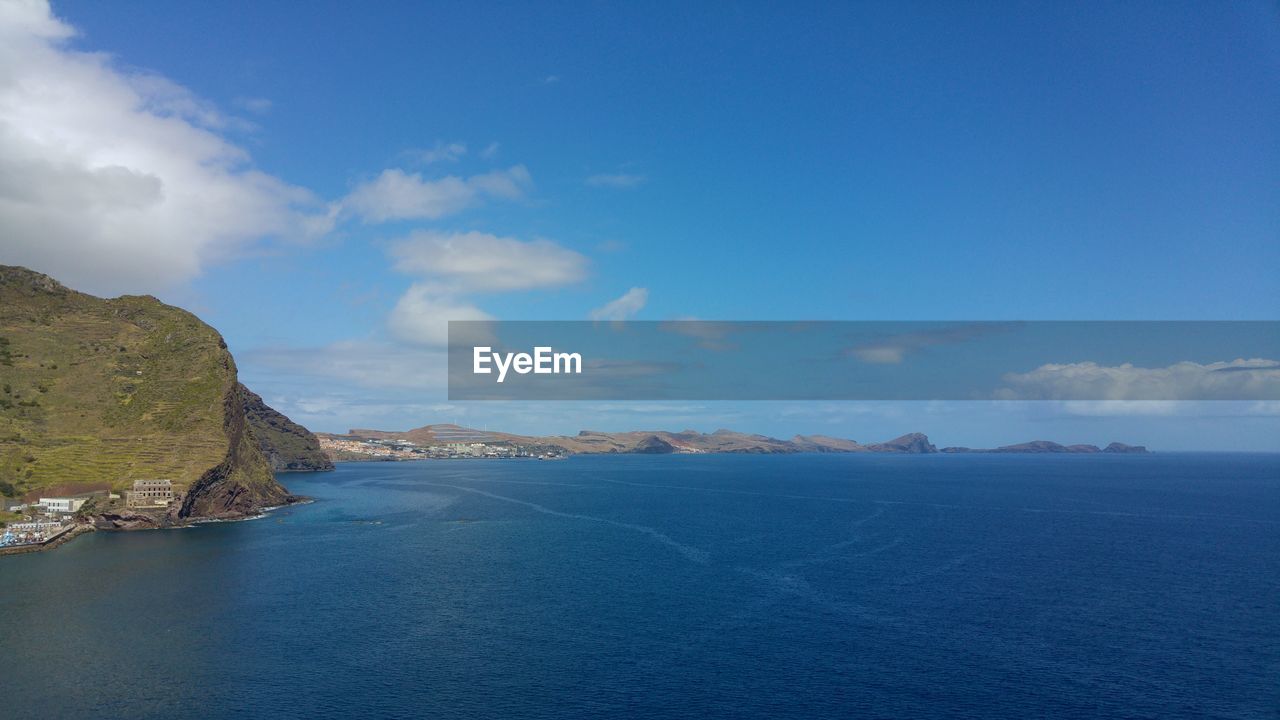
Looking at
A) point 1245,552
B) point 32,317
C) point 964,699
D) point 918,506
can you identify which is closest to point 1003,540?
point 1245,552

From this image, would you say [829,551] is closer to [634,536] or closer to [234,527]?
[634,536]

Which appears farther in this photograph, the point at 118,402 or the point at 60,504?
the point at 118,402

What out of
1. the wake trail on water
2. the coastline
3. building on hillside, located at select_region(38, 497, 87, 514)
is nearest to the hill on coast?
the coastline

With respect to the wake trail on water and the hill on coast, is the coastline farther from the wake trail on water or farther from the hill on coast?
the wake trail on water

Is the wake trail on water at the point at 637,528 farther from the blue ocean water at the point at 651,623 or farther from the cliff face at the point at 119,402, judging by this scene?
the cliff face at the point at 119,402

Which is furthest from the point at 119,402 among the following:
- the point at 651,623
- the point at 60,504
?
the point at 651,623

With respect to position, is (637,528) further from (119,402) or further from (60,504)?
(119,402)
